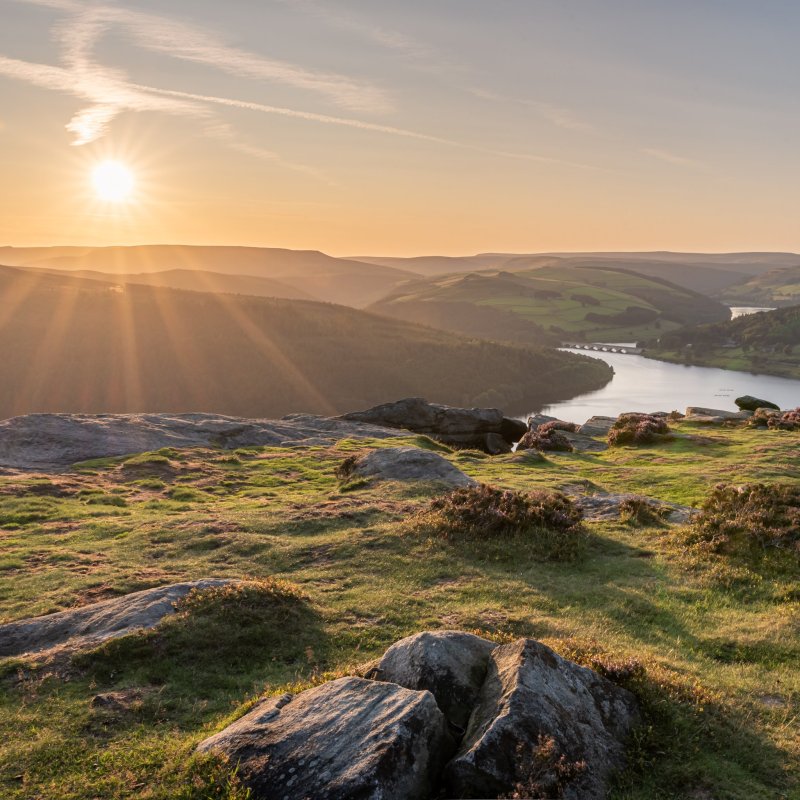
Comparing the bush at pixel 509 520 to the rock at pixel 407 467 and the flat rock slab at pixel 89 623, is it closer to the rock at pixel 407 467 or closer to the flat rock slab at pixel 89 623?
the rock at pixel 407 467

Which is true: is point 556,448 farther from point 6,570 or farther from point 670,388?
point 670,388

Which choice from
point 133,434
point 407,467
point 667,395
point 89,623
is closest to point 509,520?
point 407,467

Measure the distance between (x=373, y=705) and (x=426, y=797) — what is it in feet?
4.01

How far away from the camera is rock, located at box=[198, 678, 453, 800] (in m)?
7.21

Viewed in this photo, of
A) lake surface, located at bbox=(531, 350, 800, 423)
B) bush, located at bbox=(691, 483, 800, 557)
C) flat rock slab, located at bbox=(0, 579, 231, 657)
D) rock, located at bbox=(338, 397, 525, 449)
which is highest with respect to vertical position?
bush, located at bbox=(691, 483, 800, 557)

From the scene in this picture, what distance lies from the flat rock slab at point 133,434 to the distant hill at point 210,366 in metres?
100

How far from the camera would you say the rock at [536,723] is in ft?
24.2

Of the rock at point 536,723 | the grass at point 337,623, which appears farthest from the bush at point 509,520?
the rock at point 536,723

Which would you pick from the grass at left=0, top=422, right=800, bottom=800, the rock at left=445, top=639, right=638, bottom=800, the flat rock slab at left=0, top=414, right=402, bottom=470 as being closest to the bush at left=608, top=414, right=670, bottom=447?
the grass at left=0, top=422, right=800, bottom=800

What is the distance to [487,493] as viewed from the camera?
21.1 m

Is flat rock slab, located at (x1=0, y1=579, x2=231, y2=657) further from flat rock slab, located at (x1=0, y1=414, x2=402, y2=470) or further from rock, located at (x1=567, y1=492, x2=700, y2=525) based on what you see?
flat rock slab, located at (x1=0, y1=414, x2=402, y2=470)

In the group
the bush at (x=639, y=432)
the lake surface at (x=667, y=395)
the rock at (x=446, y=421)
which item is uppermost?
the bush at (x=639, y=432)

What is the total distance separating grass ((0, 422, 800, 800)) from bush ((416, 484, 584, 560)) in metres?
0.60

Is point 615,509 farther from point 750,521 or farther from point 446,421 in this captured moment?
point 446,421
